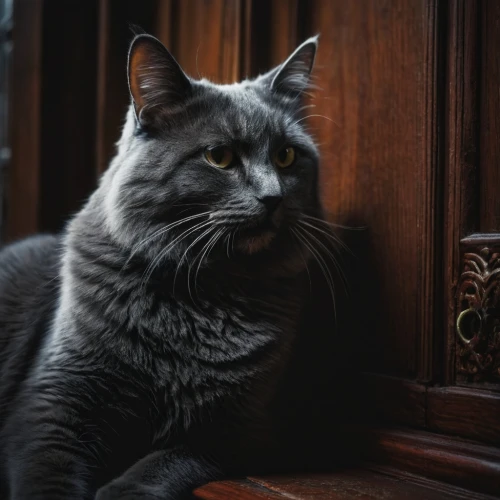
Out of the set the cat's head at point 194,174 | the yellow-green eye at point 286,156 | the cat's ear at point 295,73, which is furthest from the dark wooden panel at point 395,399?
the cat's ear at point 295,73

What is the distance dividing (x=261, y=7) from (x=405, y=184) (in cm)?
59

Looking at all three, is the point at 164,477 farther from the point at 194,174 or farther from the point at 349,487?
the point at 194,174

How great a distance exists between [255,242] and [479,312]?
0.40m

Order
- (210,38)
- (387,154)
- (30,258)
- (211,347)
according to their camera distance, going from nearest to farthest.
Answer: (211,347)
(387,154)
(30,258)
(210,38)

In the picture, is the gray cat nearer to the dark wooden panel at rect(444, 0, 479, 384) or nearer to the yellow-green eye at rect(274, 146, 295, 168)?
the yellow-green eye at rect(274, 146, 295, 168)

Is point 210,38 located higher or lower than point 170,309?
higher

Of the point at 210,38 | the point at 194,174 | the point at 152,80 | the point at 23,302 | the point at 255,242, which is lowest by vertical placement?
the point at 23,302

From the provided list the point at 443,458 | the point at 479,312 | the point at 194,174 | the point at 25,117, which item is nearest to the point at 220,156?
the point at 194,174

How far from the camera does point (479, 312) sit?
3.46 feet

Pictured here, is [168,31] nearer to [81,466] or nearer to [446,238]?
[446,238]

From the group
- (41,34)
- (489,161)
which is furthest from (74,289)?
(41,34)

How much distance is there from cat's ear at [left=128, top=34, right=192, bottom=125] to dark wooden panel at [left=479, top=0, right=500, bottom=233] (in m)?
0.52

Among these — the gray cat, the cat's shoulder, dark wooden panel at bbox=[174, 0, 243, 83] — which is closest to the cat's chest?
the gray cat

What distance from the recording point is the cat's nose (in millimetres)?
1105
